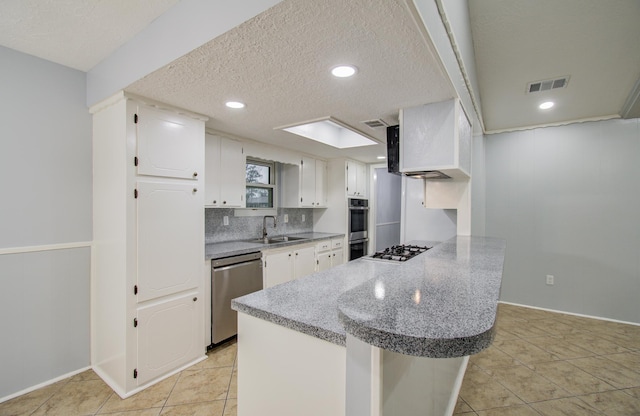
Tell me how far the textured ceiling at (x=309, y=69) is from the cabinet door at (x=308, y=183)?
5.10ft

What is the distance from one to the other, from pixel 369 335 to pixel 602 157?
14.0 feet

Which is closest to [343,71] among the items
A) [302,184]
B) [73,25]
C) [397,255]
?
[397,255]

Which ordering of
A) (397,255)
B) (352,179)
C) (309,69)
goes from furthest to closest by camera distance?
(352,179) < (397,255) < (309,69)

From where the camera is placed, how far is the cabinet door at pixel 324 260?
12.9ft

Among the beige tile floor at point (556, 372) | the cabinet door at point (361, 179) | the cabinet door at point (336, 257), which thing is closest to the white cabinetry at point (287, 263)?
the cabinet door at point (336, 257)

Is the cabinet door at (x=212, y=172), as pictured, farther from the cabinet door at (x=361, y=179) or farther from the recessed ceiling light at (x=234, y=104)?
the cabinet door at (x=361, y=179)

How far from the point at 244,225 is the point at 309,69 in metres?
2.42

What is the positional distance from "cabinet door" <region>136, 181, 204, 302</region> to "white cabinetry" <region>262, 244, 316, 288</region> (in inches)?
33.5

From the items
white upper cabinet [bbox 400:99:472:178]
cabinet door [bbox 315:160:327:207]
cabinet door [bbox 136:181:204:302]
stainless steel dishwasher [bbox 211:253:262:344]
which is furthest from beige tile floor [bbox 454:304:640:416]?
cabinet door [bbox 315:160:327:207]

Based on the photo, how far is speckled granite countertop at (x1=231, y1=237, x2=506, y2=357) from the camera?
0.56m

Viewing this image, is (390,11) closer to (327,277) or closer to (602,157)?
(327,277)

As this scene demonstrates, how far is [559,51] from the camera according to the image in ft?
7.11

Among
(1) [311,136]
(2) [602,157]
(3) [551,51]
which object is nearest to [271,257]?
(1) [311,136]

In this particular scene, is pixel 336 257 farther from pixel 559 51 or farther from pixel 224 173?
pixel 559 51
